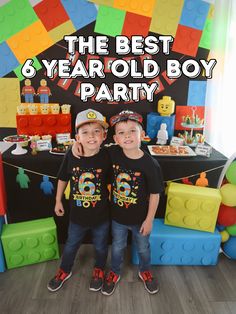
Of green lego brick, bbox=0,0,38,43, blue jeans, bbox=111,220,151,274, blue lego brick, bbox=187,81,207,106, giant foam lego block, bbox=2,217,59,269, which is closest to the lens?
blue jeans, bbox=111,220,151,274

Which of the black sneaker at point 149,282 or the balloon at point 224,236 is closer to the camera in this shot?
the black sneaker at point 149,282

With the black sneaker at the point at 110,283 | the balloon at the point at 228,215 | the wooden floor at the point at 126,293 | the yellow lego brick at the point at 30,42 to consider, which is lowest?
the wooden floor at the point at 126,293

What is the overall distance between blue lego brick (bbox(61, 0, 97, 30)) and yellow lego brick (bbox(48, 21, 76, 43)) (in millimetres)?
35

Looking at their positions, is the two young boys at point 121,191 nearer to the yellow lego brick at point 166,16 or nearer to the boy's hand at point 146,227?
the boy's hand at point 146,227

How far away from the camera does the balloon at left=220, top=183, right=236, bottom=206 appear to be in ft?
6.45

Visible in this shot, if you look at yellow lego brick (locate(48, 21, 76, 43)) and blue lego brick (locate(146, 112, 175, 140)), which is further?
blue lego brick (locate(146, 112, 175, 140))

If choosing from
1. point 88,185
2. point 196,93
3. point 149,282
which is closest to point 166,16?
point 196,93

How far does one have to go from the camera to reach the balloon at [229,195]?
6.45 ft

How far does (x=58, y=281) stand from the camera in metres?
1.82

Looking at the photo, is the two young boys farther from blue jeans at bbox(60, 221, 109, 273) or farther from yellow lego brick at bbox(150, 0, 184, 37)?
yellow lego brick at bbox(150, 0, 184, 37)

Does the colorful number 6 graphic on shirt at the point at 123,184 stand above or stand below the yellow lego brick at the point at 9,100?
below

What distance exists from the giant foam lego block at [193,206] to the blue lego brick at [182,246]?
5 centimetres

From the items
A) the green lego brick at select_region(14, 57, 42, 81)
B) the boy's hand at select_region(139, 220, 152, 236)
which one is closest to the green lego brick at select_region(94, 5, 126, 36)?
the green lego brick at select_region(14, 57, 42, 81)

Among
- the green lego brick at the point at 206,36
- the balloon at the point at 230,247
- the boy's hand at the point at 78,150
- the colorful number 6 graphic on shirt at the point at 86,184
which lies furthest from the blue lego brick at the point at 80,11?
the balloon at the point at 230,247
